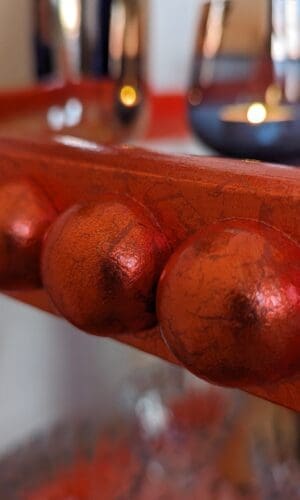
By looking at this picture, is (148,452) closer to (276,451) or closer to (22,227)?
(276,451)

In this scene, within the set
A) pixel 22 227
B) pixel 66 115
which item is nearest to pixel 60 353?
pixel 66 115

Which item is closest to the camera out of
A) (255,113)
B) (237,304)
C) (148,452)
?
(237,304)

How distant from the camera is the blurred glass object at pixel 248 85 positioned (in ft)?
1.19

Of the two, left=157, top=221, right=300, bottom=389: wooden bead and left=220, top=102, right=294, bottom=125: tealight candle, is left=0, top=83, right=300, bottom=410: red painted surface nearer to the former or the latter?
left=157, top=221, right=300, bottom=389: wooden bead

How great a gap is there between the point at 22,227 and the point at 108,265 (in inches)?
2.0

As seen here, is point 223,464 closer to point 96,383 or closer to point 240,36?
point 96,383

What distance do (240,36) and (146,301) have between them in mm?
257

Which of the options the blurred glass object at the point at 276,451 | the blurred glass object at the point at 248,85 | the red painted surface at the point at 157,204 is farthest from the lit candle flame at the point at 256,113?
the blurred glass object at the point at 276,451

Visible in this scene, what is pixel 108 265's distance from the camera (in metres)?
0.22

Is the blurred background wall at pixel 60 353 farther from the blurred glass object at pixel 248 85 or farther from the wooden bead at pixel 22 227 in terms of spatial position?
the wooden bead at pixel 22 227

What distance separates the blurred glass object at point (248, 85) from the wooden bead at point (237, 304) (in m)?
0.17

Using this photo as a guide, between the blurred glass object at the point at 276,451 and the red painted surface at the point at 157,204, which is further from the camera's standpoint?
the blurred glass object at the point at 276,451

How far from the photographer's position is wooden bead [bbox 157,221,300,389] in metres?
0.19

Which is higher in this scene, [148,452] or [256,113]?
[256,113]
